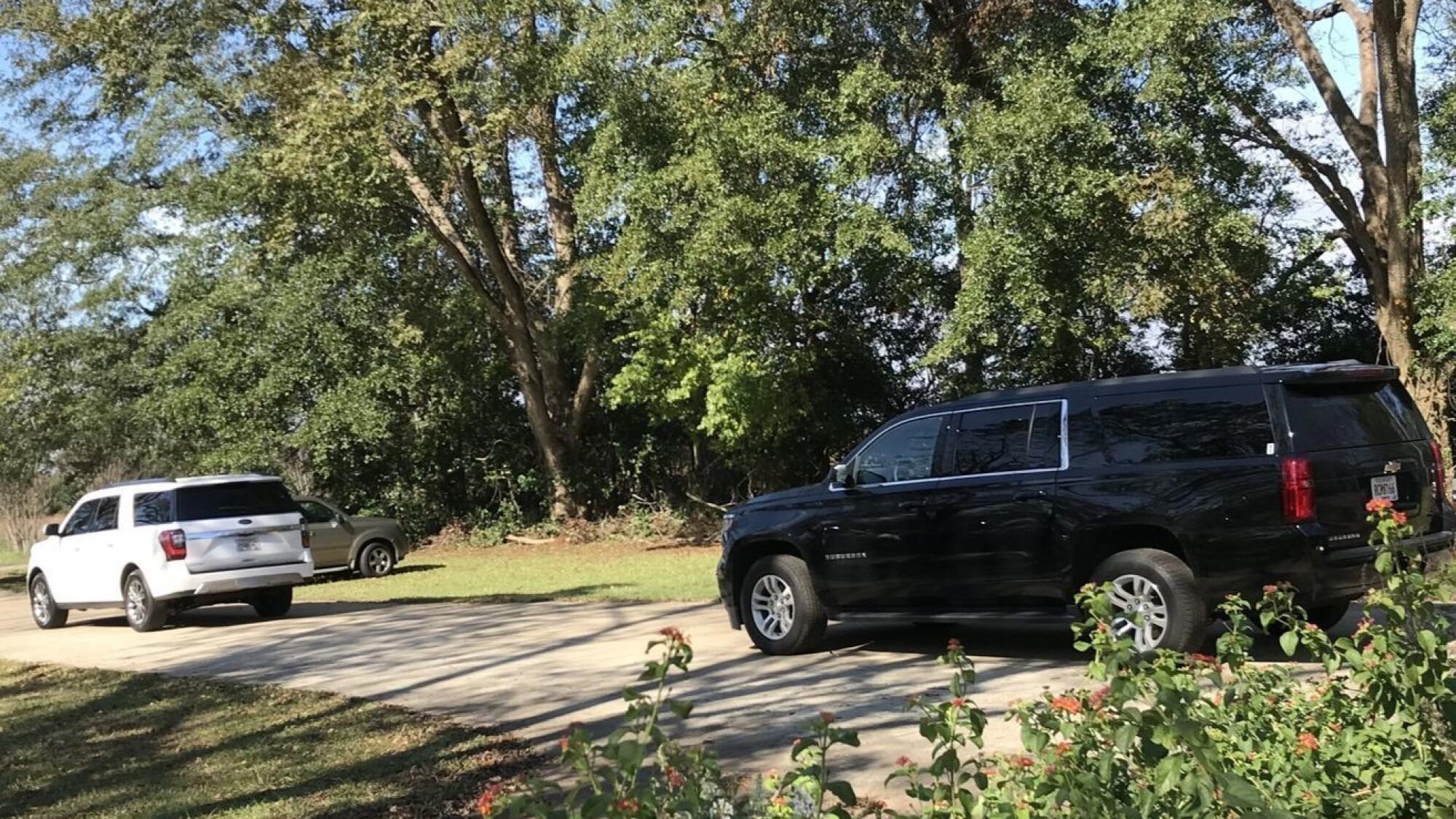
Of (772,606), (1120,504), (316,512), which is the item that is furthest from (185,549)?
(1120,504)

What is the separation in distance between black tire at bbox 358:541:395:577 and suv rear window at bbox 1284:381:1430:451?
57.2ft

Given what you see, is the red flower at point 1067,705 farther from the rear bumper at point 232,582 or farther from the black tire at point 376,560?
the black tire at point 376,560

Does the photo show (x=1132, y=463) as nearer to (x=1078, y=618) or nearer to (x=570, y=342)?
(x=1078, y=618)

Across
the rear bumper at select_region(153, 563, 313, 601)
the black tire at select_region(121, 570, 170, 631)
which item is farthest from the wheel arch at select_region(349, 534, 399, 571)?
the rear bumper at select_region(153, 563, 313, 601)

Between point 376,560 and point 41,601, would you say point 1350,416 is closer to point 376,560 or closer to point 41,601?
point 41,601

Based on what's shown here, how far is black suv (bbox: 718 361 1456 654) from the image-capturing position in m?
7.84

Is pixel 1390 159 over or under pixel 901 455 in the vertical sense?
over

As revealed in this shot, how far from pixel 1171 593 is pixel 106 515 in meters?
12.4

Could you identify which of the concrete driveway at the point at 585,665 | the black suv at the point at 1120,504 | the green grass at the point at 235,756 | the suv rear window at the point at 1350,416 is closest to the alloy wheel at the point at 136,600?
the concrete driveway at the point at 585,665

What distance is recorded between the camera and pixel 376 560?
73.0ft

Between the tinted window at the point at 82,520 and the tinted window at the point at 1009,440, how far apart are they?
1114 centimetres

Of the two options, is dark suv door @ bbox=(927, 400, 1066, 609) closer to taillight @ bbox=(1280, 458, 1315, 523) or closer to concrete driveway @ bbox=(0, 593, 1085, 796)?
concrete driveway @ bbox=(0, 593, 1085, 796)

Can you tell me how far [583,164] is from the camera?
20.4 meters

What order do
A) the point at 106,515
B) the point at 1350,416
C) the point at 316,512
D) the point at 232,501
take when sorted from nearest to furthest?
1. the point at 1350,416
2. the point at 232,501
3. the point at 106,515
4. the point at 316,512
